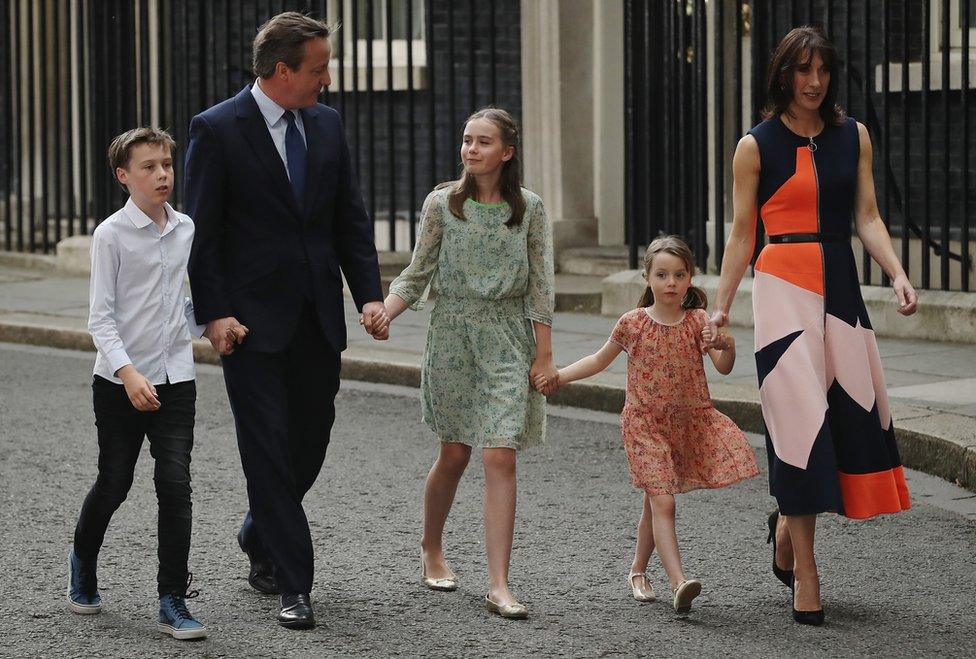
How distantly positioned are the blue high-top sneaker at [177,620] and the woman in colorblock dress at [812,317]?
65.4 inches

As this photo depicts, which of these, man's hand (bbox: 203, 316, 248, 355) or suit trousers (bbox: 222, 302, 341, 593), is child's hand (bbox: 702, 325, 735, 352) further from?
man's hand (bbox: 203, 316, 248, 355)

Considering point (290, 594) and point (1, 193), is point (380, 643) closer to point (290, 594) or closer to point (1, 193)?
point (290, 594)

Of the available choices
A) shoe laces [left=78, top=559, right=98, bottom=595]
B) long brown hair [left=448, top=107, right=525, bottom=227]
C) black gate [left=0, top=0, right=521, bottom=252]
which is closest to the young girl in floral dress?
long brown hair [left=448, top=107, right=525, bottom=227]

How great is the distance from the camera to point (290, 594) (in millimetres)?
4793

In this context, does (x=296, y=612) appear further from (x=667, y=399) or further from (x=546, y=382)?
(x=667, y=399)

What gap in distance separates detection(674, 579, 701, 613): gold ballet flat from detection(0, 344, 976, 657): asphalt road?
0.05 meters

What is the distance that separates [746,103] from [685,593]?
7.55 metres

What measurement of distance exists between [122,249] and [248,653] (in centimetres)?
115

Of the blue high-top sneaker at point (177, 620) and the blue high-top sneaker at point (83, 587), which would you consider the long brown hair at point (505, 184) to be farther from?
the blue high-top sneaker at point (83, 587)

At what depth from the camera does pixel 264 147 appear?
4.82 metres

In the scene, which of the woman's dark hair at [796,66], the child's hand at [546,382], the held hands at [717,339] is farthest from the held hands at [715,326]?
the woman's dark hair at [796,66]

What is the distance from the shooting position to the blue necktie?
16.0 feet

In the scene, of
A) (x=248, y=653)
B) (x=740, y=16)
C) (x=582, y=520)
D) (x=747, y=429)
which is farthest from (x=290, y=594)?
(x=740, y=16)

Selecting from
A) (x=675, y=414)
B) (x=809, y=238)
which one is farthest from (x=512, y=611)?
(x=809, y=238)
